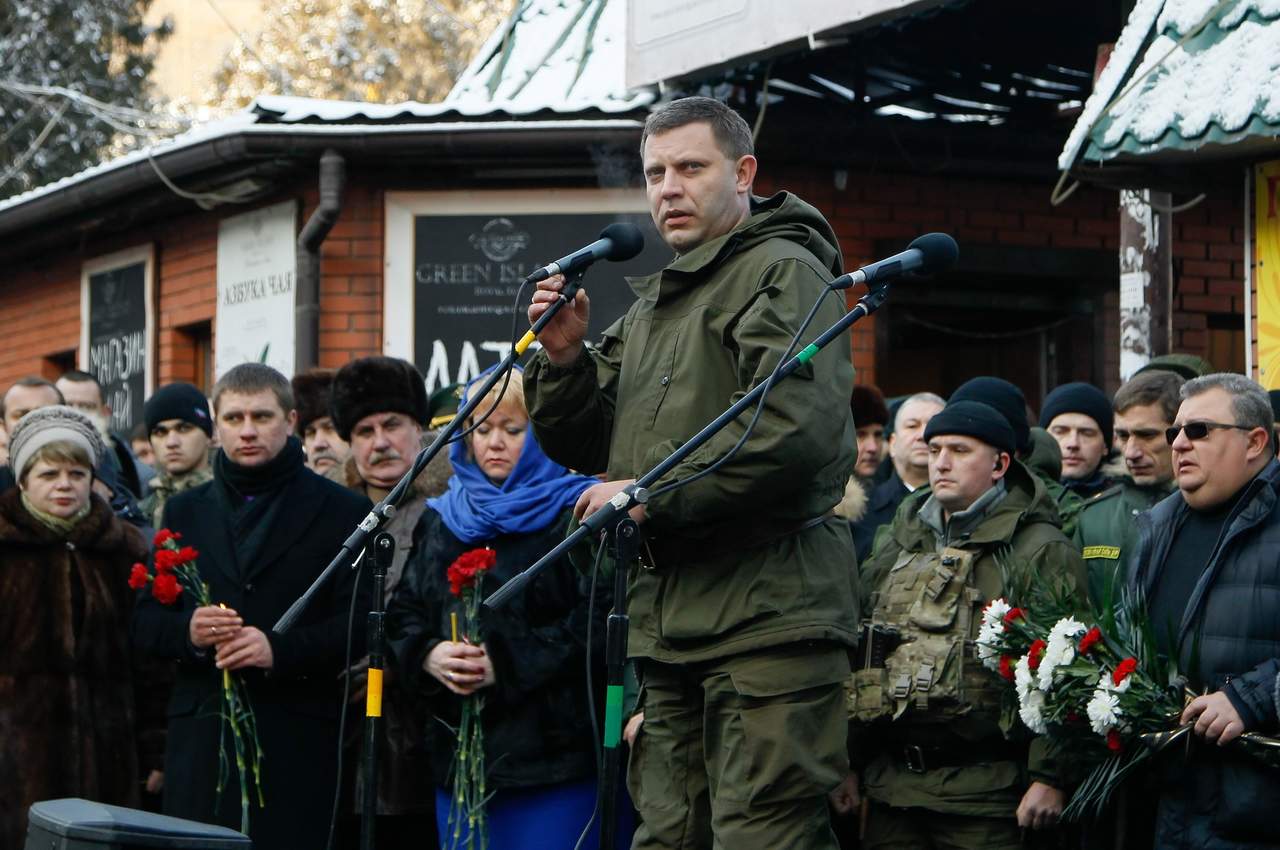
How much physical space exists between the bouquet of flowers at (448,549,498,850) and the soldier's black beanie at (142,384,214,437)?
8.57 ft

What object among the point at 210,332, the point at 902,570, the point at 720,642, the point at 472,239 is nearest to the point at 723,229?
the point at 720,642

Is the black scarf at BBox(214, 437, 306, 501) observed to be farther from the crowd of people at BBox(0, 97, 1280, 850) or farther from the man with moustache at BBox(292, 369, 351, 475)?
the man with moustache at BBox(292, 369, 351, 475)

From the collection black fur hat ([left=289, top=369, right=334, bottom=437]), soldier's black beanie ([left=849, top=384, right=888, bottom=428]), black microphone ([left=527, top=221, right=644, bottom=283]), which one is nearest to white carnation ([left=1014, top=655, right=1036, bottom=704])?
black microphone ([left=527, top=221, right=644, bottom=283])

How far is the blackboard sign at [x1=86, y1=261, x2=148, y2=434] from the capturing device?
1376 centimetres

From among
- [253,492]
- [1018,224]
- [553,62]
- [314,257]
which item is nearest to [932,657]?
[253,492]

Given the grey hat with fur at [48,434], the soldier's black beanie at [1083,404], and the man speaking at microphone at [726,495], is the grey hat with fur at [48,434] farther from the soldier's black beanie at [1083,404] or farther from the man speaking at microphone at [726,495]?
the soldier's black beanie at [1083,404]

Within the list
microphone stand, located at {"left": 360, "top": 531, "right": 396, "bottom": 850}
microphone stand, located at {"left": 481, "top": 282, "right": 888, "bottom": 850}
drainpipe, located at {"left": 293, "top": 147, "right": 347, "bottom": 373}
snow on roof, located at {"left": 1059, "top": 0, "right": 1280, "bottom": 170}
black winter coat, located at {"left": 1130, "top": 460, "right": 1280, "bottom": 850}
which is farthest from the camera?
drainpipe, located at {"left": 293, "top": 147, "right": 347, "bottom": 373}

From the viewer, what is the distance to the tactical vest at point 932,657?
5699 millimetres

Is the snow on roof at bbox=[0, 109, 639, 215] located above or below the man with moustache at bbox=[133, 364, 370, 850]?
above

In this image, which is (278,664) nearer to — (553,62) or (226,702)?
(226,702)

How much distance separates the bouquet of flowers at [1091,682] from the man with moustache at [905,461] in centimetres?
189

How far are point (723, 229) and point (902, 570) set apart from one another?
166 centimetres

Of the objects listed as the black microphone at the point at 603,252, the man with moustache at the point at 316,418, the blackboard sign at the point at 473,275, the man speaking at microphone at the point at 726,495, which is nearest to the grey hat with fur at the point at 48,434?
the man with moustache at the point at 316,418

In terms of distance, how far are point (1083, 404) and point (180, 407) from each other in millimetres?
3835
